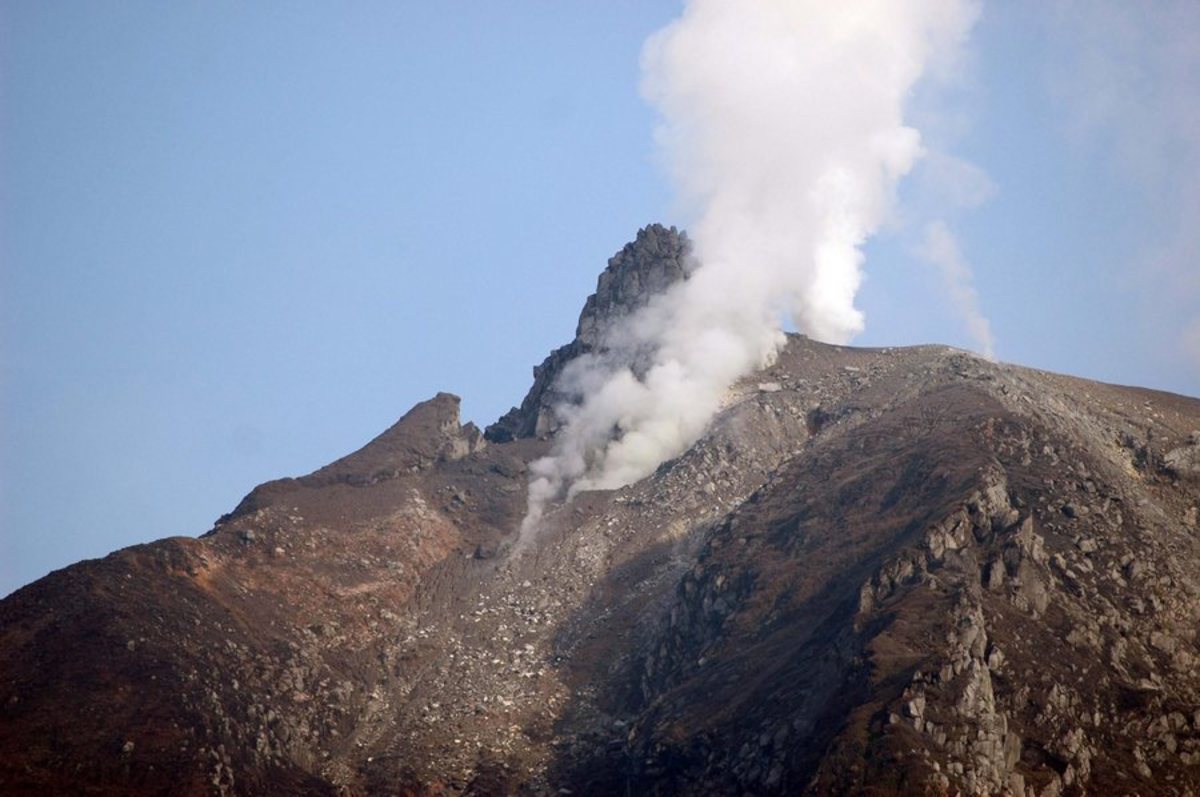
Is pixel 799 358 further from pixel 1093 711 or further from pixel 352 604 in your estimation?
pixel 1093 711

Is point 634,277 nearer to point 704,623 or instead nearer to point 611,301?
point 611,301

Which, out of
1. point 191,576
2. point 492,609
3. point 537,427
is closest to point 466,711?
point 492,609

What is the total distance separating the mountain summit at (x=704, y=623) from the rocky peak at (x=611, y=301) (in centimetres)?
1747

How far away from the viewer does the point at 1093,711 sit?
8700 centimetres

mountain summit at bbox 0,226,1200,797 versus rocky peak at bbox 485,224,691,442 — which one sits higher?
rocky peak at bbox 485,224,691,442

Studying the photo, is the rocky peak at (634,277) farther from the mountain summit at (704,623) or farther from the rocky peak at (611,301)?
the mountain summit at (704,623)

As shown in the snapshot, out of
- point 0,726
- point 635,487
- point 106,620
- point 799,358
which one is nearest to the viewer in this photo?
point 0,726

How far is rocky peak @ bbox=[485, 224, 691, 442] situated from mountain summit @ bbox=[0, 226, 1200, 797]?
57.3 feet

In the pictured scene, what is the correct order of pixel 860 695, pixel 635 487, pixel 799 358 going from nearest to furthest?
pixel 860 695 → pixel 635 487 → pixel 799 358

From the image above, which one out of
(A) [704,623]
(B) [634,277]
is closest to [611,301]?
(B) [634,277]

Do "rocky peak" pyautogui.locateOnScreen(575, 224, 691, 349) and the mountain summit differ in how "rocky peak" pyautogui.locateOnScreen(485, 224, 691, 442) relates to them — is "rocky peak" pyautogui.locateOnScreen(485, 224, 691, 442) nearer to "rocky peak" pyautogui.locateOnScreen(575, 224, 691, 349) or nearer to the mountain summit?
"rocky peak" pyautogui.locateOnScreen(575, 224, 691, 349)

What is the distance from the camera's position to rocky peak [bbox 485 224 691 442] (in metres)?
163

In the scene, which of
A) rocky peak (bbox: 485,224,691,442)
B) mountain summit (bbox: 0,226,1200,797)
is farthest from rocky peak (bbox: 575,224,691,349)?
mountain summit (bbox: 0,226,1200,797)

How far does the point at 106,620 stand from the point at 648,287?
3017 inches
